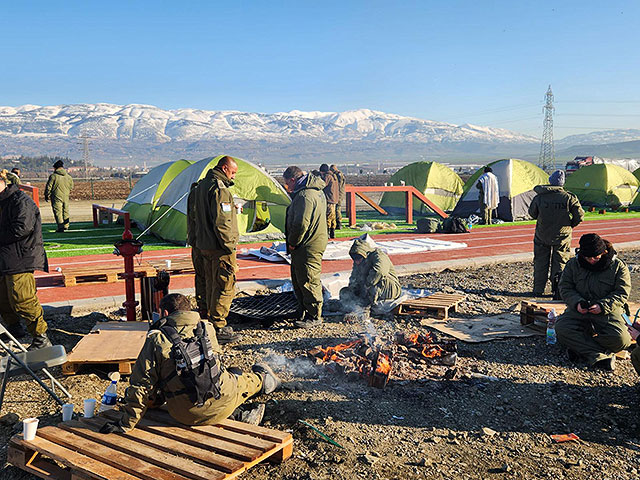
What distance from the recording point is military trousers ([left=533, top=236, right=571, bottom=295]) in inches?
363

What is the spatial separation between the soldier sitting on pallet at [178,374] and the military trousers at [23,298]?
2.86 m

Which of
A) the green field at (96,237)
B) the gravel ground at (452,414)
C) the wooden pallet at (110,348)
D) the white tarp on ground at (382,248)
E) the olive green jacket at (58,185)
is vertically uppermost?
the olive green jacket at (58,185)

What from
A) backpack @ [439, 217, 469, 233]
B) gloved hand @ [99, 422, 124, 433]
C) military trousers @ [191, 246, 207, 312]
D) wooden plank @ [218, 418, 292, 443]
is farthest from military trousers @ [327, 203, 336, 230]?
gloved hand @ [99, 422, 124, 433]

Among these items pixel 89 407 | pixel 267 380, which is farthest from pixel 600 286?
pixel 89 407

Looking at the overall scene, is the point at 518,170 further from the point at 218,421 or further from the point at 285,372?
the point at 218,421

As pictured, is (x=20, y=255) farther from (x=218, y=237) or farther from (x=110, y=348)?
(x=218, y=237)

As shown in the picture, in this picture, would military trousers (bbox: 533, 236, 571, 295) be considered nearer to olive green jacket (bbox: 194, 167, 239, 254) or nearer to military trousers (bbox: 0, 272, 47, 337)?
olive green jacket (bbox: 194, 167, 239, 254)

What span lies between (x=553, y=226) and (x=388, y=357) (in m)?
4.60

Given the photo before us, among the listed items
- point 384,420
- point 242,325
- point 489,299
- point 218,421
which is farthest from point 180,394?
point 489,299

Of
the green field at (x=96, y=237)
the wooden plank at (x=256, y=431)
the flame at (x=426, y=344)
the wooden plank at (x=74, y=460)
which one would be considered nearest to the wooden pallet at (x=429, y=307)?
the flame at (x=426, y=344)

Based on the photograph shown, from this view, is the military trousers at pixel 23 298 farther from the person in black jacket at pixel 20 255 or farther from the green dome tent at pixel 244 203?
the green dome tent at pixel 244 203

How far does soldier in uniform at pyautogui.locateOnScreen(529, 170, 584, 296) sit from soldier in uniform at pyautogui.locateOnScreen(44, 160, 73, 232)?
42.1 feet

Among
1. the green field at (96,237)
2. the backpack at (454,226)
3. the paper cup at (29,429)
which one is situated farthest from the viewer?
the backpack at (454,226)

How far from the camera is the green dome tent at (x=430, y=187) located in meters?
23.3
